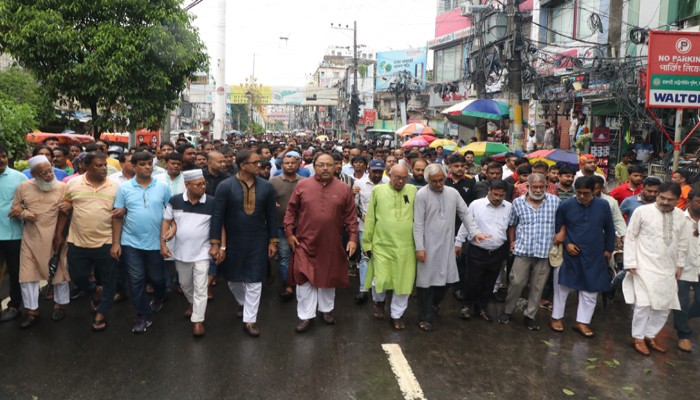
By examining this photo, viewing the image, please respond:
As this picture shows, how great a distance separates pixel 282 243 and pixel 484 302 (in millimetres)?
2585

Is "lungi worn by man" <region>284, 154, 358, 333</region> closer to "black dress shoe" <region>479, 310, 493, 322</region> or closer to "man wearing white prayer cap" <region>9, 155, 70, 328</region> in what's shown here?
"black dress shoe" <region>479, 310, 493, 322</region>

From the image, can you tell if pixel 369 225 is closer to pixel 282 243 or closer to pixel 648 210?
pixel 282 243

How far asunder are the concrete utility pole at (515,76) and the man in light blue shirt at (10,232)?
36.1ft

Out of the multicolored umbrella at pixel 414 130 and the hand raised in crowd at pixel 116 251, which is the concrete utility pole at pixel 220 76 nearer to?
the multicolored umbrella at pixel 414 130

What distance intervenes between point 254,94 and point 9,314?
58.0 m

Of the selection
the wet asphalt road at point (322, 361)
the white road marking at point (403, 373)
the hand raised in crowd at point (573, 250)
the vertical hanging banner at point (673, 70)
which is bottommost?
the wet asphalt road at point (322, 361)

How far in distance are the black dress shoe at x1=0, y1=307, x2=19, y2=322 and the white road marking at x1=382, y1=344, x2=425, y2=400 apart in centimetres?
372

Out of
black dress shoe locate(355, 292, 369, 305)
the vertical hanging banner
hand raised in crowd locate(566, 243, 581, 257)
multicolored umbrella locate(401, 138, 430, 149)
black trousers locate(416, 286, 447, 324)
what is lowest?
black dress shoe locate(355, 292, 369, 305)

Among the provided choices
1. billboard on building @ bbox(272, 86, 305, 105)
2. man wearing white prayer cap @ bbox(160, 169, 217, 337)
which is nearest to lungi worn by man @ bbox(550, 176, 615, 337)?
man wearing white prayer cap @ bbox(160, 169, 217, 337)

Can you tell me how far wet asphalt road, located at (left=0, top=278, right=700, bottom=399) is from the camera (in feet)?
14.3

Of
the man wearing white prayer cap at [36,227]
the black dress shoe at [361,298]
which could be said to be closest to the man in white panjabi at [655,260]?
the black dress shoe at [361,298]

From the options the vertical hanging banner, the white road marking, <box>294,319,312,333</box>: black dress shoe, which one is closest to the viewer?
the white road marking

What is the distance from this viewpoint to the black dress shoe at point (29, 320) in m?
5.55

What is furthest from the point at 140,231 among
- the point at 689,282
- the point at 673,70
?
the point at 673,70
